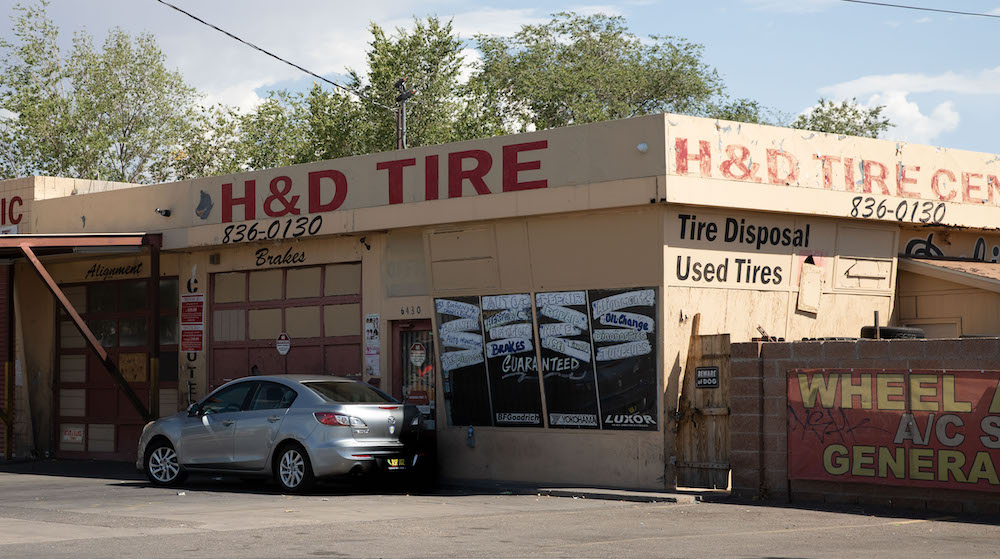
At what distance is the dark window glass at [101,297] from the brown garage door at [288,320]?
9.91 ft

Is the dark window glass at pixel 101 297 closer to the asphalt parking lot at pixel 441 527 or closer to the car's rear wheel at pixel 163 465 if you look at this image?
the car's rear wheel at pixel 163 465

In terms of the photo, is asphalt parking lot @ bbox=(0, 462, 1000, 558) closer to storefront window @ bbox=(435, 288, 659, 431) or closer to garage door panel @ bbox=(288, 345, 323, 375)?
storefront window @ bbox=(435, 288, 659, 431)

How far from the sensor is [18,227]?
2523 centimetres

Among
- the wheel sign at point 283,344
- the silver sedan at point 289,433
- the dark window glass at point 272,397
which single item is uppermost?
the wheel sign at point 283,344

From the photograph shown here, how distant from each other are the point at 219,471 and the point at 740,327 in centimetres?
746

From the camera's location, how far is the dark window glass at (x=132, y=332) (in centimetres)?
2328

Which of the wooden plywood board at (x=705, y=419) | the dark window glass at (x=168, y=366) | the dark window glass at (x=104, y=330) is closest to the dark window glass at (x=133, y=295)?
the dark window glass at (x=104, y=330)

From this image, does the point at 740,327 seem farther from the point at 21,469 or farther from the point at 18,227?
the point at 18,227

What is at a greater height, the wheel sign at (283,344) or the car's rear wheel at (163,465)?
the wheel sign at (283,344)

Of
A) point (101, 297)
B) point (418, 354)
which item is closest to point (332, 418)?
point (418, 354)

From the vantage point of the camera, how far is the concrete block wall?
1387 cm

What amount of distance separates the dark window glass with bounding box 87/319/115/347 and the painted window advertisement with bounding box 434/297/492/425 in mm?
8243

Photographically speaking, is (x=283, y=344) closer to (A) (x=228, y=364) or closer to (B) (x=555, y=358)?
(A) (x=228, y=364)

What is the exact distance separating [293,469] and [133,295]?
8.85 meters
